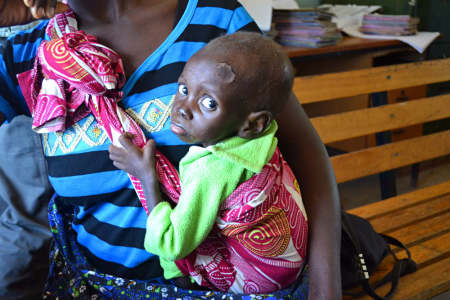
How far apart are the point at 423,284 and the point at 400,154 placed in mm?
1001

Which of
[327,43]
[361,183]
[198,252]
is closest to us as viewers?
[198,252]

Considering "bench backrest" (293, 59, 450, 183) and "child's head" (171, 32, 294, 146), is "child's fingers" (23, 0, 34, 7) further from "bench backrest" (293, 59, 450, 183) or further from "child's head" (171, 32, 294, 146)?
"bench backrest" (293, 59, 450, 183)

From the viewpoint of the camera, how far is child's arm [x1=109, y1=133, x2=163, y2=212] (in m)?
0.98

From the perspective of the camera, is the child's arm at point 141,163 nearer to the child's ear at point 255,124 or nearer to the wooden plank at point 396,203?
the child's ear at point 255,124

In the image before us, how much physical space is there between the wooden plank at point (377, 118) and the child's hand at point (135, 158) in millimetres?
1345

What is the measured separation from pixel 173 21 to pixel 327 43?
241 cm

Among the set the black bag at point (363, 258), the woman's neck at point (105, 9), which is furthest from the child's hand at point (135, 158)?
the black bag at point (363, 258)

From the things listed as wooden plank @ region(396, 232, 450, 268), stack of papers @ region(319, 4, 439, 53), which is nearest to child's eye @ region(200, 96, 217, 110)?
wooden plank @ region(396, 232, 450, 268)

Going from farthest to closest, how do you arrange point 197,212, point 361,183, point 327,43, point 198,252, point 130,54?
point 361,183
point 327,43
point 130,54
point 198,252
point 197,212

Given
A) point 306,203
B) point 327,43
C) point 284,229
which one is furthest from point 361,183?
point 284,229

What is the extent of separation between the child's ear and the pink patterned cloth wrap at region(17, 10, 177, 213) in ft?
0.66

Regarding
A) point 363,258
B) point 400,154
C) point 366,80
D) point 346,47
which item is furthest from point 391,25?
point 363,258

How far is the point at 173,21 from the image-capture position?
3.93 feet

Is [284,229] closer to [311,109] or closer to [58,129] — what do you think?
[58,129]
